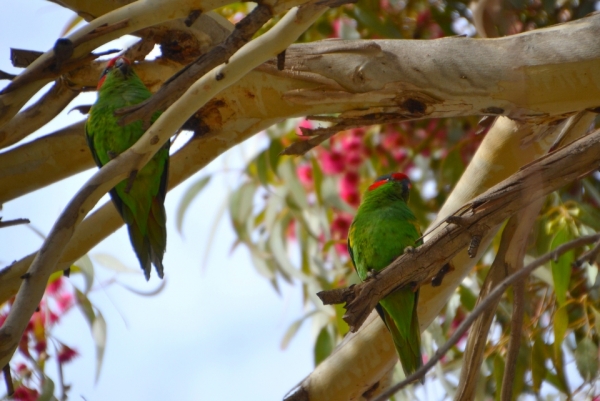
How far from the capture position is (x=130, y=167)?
127 centimetres

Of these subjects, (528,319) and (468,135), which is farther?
(468,135)

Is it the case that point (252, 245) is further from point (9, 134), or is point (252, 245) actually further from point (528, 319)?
point (9, 134)

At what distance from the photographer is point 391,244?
182cm

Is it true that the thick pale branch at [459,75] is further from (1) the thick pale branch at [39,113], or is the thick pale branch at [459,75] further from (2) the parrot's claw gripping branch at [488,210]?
(1) the thick pale branch at [39,113]

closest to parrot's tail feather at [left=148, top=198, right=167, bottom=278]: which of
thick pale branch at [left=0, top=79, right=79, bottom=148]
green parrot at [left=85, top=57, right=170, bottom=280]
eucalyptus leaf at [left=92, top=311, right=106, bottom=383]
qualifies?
green parrot at [left=85, top=57, right=170, bottom=280]

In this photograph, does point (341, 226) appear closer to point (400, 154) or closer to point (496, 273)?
point (400, 154)

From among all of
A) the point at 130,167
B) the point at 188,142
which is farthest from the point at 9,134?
the point at 130,167

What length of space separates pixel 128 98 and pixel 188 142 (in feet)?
0.70

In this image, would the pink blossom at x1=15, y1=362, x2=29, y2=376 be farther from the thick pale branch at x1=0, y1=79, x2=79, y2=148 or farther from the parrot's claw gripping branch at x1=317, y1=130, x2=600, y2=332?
the parrot's claw gripping branch at x1=317, y1=130, x2=600, y2=332

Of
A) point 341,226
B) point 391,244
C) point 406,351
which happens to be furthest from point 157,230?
point 341,226

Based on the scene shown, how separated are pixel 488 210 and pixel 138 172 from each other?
851mm

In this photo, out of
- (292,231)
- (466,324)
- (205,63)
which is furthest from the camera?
(292,231)

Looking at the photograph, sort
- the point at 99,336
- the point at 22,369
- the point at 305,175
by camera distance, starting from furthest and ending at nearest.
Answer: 1. the point at 305,175
2. the point at 99,336
3. the point at 22,369

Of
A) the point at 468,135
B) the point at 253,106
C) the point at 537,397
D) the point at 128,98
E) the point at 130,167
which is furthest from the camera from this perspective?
the point at 468,135
